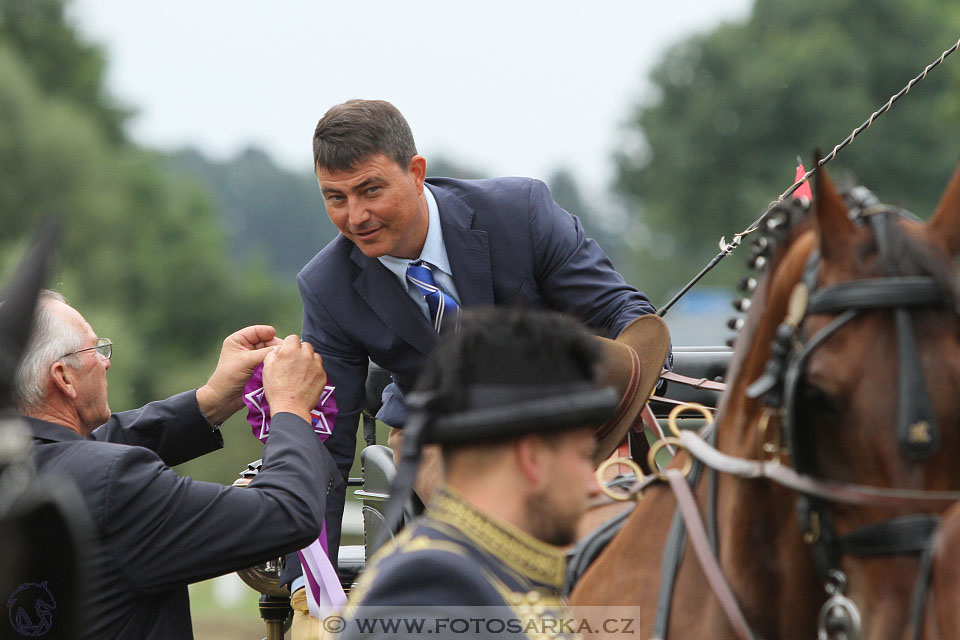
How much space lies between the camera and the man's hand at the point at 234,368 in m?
4.04

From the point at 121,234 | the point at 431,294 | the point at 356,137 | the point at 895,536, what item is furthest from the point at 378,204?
the point at 121,234

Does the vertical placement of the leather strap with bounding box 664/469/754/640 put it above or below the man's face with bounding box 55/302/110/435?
below

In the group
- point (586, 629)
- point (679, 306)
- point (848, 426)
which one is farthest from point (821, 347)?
point (679, 306)

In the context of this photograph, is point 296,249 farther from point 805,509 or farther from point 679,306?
point 805,509

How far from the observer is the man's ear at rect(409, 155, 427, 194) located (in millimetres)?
4180

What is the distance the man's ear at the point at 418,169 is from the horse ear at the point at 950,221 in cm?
193

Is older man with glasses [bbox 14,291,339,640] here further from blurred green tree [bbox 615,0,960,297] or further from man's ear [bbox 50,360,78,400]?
blurred green tree [bbox 615,0,960,297]

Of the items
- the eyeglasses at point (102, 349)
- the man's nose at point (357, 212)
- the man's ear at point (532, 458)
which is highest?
the man's nose at point (357, 212)

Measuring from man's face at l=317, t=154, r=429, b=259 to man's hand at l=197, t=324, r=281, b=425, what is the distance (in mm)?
427

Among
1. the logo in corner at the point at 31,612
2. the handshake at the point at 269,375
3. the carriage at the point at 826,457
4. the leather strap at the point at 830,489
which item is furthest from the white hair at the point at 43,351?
the leather strap at the point at 830,489

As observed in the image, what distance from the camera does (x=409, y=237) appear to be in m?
4.18

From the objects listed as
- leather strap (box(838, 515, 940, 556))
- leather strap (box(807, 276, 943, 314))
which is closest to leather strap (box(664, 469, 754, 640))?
leather strap (box(838, 515, 940, 556))

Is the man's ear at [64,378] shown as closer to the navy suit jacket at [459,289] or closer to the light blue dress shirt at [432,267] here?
the navy suit jacket at [459,289]

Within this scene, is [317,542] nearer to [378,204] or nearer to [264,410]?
[264,410]
